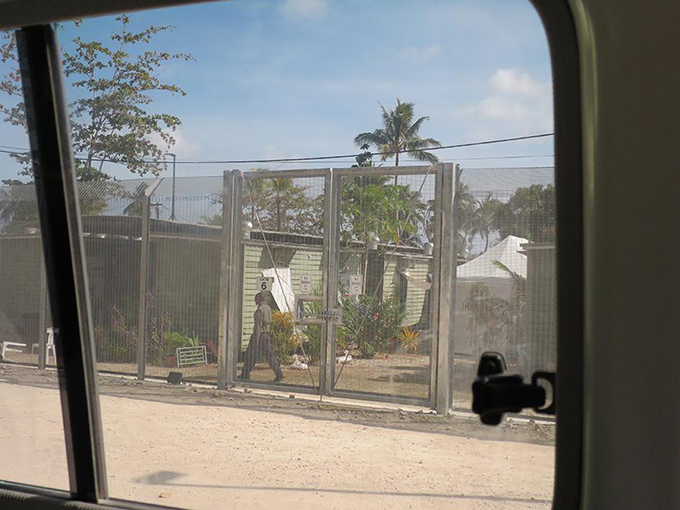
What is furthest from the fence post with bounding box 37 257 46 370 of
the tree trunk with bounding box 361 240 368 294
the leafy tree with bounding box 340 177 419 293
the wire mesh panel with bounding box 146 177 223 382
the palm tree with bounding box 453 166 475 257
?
the tree trunk with bounding box 361 240 368 294

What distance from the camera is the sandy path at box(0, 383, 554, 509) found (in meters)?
2.39

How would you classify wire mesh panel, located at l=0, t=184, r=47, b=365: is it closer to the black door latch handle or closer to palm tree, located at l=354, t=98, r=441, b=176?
the black door latch handle

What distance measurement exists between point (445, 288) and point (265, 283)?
3.22 feet

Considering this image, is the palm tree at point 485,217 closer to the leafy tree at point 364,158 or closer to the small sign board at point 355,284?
the leafy tree at point 364,158

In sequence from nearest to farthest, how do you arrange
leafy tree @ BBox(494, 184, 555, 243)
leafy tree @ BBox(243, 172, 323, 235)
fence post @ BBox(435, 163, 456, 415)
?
leafy tree @ BBox(494, 184, 555, 243) < fence post @ BBox(435, 163, 456, 415) < leafy tree @ BBox(243, 172, 323, 235)

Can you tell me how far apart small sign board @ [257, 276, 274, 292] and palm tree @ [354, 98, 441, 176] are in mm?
794

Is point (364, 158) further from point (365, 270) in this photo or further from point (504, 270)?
point (504, 270)

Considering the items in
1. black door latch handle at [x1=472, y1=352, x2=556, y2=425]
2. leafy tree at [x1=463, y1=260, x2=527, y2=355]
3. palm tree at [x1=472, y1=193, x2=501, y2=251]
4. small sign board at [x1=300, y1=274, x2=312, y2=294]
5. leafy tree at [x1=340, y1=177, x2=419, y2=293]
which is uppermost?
leafy tree at [x1=340, y1=177, x2=419, y2=293]

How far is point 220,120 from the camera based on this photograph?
2.76 metres

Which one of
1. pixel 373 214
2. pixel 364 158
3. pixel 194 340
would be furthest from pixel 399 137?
pixel 194 340

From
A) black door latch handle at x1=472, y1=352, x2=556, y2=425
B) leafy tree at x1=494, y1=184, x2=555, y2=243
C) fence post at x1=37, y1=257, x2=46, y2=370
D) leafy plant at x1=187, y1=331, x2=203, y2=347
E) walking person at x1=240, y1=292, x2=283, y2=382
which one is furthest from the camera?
walking person at x1=240, y1=292, x2=283, y2=382

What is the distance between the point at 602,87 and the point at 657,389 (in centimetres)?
42

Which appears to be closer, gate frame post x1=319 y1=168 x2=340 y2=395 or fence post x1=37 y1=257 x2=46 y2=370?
fence post x1=37 y1=257 x2=46 y2=370

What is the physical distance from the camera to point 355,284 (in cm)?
354
